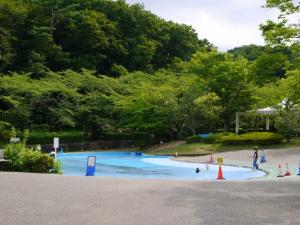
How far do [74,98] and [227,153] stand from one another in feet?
52.2

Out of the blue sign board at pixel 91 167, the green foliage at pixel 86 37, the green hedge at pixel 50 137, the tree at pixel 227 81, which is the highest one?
the green foliage at pixel 86 37

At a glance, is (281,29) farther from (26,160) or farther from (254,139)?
(254,139)

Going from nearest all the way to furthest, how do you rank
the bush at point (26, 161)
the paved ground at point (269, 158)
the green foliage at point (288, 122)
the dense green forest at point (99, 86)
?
the bush at point (26, 161) < the paved ground at point (269, 158) < the green foliage at point (288, 122) < the dense green forest at point (99, 86)

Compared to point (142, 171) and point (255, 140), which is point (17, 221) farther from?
point (255, 140)

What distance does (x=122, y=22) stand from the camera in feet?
190

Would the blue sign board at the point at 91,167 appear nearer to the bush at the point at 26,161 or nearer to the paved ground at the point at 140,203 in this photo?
the bush at the point at 26,161

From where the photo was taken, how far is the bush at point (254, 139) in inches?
1246

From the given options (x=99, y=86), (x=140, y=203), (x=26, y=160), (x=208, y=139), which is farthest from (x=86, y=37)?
(x=140, y=203)

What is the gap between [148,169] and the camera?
2509 centimetres

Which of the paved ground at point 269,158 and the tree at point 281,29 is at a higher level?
the tree at point 281,29

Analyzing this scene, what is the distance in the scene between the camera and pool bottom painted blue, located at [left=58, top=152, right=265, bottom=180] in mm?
21422

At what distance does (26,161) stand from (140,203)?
7.83 m

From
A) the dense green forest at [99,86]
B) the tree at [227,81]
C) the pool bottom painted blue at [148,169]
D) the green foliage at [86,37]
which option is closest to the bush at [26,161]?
the pool bottom painted blue at [148,169]

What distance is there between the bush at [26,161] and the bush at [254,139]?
19493mm
